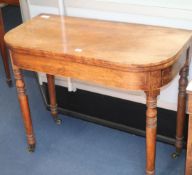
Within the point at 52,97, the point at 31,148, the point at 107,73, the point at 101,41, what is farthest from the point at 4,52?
the point at 107,73

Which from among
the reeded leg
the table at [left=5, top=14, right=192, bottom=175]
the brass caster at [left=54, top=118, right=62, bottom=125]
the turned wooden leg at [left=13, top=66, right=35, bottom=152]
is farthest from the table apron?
the brass caster at [left=54, top=118, right=62, bottom=125]

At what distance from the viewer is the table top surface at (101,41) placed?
1.44 meters

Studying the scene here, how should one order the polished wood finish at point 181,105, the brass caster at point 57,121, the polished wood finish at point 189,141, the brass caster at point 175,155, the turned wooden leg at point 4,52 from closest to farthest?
the polished wood finish at point 189,141 → the polished wood finish at point 181,105 → the brass caster at point 175,155 → the brass caster at point 57,121 → the turned wooden leg at point 4,52

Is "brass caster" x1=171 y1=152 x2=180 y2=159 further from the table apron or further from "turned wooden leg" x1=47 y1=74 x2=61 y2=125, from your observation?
"turned wooden leg" x1=47 y1=74 x2=61 y2=125

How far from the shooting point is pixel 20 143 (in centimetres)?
216

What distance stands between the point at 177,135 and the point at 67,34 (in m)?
0.79

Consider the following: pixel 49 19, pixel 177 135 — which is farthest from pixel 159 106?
pixel 49 19

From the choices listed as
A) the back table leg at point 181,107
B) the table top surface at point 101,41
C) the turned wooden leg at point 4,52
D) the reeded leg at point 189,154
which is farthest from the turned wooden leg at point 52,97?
the reeded leg at point 189,154

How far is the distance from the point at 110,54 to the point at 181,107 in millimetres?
547

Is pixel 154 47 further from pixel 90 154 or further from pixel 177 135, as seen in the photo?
pixel 90 154

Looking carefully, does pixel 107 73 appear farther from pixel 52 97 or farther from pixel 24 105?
pixel 52 97

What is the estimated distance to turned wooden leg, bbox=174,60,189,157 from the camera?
1709 mm

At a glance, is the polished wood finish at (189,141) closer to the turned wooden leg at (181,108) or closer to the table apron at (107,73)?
the table apron at (107,73)

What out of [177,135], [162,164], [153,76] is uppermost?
[153,76]
